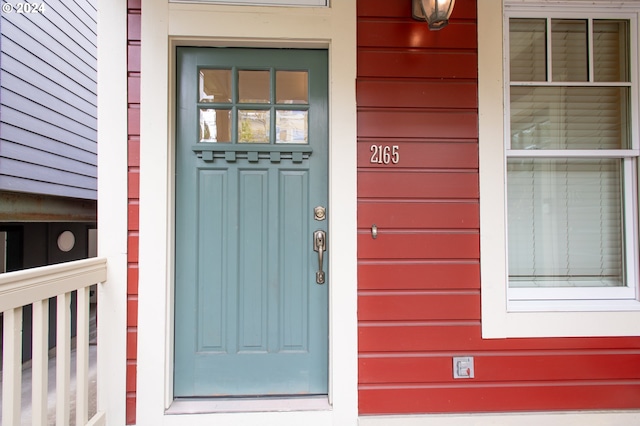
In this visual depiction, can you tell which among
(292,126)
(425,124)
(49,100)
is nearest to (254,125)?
(292,126)

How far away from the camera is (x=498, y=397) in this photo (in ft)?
5.28

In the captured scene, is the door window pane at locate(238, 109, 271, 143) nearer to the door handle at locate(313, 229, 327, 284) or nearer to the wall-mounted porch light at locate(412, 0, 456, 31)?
the door handle at locate(313, 229, 327, 284)

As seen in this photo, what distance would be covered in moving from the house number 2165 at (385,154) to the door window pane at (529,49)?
82cm

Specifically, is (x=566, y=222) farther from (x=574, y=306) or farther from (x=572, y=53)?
(x=572, y=53)

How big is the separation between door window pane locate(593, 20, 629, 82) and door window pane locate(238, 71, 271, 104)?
6.14 ft

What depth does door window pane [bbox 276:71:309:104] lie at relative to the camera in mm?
1705

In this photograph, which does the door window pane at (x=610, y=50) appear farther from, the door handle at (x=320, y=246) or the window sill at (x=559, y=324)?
the door handle at (x=320, y=246)

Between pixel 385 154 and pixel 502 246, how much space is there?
2.62 feet

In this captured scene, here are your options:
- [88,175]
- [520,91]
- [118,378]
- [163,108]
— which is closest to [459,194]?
[520,91]

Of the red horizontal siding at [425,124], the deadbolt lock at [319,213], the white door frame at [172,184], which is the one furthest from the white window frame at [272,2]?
the deadbolt lock at [319,213]

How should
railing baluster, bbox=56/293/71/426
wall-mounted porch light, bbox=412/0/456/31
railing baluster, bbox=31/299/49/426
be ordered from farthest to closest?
1. wall-mounted porch light, bbox=412/0/456/31
2. railing baluster, bbox=56/293/71/426
3. railing baluster, bbox=31/299/49/426

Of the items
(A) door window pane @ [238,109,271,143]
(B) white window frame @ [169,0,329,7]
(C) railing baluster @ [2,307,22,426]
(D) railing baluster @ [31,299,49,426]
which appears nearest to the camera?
(C) railing baluster @ [2,307,22,426]

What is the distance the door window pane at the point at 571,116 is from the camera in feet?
5.63

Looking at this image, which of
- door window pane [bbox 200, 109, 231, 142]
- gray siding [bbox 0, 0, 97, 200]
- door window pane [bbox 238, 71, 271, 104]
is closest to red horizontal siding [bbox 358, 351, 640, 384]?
door window pane [bbox 200, 109, 231, 142]
